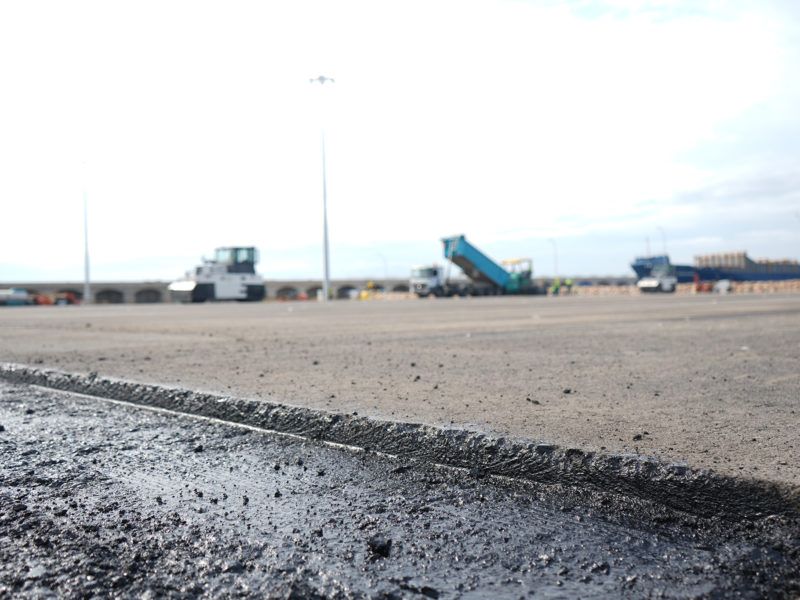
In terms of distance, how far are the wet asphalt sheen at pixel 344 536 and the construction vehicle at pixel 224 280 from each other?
36.2 meters

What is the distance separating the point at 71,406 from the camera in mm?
5234

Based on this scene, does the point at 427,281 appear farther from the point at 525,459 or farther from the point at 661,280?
the point at 525,459

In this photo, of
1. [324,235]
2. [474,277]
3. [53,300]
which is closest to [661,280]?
[474,277]

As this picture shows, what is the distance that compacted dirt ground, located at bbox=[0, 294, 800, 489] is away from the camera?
354 centimetres

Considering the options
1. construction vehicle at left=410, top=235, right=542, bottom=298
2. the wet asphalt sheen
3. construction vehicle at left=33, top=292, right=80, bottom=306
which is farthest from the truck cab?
the wet asphalt sheen

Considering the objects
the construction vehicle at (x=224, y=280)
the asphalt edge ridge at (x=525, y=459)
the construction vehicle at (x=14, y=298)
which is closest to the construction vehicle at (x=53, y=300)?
the construction vehicle at (x=14, y=298)

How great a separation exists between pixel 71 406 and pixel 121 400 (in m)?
0.37

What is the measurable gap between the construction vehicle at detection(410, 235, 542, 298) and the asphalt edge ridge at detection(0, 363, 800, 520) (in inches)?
1633

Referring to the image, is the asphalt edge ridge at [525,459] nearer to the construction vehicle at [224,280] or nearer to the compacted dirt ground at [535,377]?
the compacted dirt ground at [535,377]

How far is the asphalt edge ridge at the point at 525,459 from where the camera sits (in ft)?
8.79

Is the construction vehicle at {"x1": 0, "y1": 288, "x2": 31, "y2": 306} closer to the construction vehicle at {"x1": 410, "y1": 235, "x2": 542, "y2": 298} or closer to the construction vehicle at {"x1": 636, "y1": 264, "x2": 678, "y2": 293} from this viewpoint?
the construction vehicle at {"x1": 410, "y1": 235, "x2": 542, "y2": 298}

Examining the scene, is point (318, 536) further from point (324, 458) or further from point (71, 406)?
point (71, 406)

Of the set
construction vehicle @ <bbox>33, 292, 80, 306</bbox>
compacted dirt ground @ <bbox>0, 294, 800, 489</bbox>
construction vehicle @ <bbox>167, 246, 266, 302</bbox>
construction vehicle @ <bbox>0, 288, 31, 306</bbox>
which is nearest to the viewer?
compacted dirt ground @ <bbox>0, 294, 800, 489</bbox>

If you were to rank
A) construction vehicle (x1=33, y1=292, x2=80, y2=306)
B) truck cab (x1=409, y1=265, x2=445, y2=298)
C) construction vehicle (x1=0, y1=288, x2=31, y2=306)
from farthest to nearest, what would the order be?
truck cab (x1=409, y1=265, x2=445, y2=298) < construction vehicle (x1=33, y1=292, x2=80, y2=306) < construction vehicle (x1=0, y1=288, x2=31, y2=306)
